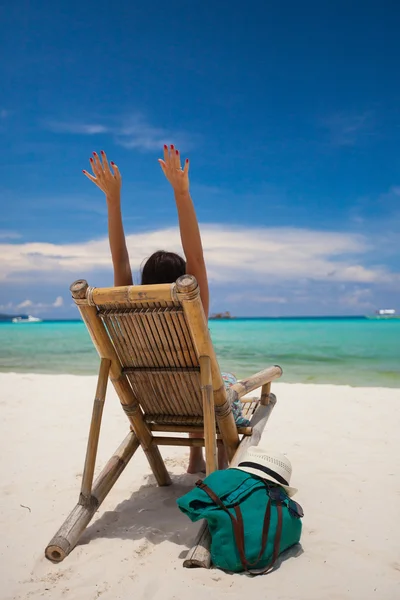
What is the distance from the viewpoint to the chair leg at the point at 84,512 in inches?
105

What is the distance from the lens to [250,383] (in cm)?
353

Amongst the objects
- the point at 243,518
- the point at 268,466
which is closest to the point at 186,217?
the point at 268,466

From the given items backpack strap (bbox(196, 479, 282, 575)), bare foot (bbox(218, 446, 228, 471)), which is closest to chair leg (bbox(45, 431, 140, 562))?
bare foot (bbox(218, 446, 228, 471))

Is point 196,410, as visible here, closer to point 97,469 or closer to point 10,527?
point 10,527

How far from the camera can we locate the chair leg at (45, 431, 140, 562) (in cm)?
266

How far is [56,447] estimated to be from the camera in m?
4.98

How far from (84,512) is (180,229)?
1.72 meters

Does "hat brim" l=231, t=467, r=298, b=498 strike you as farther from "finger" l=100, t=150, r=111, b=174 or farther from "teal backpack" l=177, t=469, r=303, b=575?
"finger" l=100, t=150, r=111, b=174

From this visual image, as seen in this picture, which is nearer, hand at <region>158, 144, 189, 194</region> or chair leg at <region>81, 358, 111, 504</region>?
hand at <region>158, 144, 189, 194</region>

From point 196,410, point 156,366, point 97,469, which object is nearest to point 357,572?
point 196,410

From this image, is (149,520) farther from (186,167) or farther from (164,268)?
(186,167)

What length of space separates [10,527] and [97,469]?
49.0 inches

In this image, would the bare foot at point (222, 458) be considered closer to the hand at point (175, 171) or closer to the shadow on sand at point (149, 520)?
the shadow on sand at point (149, 520)

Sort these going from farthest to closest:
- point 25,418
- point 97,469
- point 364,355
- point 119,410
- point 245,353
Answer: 1. point 245,353
2. point 364,355
3. point 119,410
4. point 25,418
5. point 97,469
